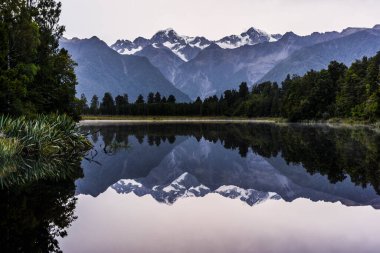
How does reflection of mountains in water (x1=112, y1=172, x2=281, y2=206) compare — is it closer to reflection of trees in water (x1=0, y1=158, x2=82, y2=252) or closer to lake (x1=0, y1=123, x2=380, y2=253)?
lake (x1=0, y1=123, x2=380, y2=253)

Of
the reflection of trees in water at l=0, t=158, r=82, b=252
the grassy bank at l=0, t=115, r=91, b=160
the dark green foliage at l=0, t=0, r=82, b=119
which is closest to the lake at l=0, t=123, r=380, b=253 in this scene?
the reflection of trees in water at l=0, t=158, r=82, b=252

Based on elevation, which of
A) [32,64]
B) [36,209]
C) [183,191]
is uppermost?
[32,64]

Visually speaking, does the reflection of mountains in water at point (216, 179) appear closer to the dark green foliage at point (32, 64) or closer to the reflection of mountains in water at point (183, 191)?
the reflection of mountains in water at point (183, 191)

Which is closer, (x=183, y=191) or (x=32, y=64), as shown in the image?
(x=183, y=191)

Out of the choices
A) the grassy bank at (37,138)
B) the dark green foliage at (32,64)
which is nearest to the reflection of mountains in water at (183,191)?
the grassy bank at (37,138)

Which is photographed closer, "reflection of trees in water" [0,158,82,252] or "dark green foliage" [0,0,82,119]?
"reflection of trees in water" [0,158,82,252]

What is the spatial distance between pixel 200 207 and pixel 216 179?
8757 millimetres

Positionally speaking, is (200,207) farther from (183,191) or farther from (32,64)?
(32,64)

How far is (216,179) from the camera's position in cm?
2625

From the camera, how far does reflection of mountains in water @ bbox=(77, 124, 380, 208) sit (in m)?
20.2

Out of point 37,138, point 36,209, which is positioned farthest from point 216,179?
point 37,138

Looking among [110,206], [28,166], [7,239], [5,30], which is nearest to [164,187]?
A: [110,206]

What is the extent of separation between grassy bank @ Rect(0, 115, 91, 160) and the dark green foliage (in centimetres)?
407

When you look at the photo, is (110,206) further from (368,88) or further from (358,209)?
(368,88)
